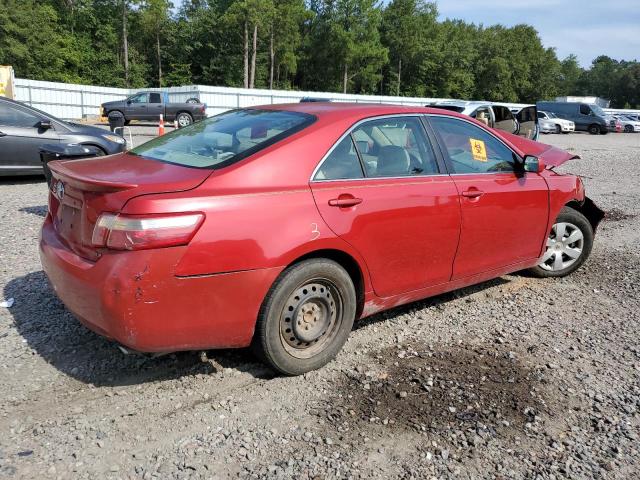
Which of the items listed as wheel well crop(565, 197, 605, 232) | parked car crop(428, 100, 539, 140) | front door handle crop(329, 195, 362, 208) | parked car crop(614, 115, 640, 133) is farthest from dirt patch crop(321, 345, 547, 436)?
parked car crop(614, 115, 640, 133)

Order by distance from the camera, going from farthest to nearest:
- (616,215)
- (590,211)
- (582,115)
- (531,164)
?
(582,115) → (616,215) → (590,211) → (531,164)

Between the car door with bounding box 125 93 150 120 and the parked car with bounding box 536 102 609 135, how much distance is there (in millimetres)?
27173

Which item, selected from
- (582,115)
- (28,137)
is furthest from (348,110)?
(582,115)

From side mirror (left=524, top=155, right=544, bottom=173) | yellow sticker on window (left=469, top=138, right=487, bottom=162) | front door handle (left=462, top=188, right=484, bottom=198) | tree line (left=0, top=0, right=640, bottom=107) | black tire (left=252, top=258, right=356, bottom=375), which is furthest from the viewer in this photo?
tree line (left=0, top=0, right=640, bottom=107)

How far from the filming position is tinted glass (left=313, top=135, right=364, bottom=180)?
3317mm

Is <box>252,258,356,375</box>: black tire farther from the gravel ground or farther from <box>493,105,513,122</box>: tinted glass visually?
<box>493,105,513,122</box>: tinted glass

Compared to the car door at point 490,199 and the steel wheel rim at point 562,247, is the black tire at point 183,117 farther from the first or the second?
the car door at point 490,199

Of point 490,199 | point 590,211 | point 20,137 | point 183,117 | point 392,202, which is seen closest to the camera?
point 392,202

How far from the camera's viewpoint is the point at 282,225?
301cm

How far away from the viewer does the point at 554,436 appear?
289 centimetres

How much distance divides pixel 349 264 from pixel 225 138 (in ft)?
3.79

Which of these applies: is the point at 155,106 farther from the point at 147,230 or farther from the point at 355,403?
the point at 355,403

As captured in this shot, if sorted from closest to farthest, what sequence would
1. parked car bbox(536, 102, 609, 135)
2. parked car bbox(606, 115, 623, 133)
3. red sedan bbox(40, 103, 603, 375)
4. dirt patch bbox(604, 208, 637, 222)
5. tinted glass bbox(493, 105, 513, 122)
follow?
red sedan bbox(40, 103, 603, 375) < dirt patch bbox(604, 208, 637, 222) < tinted glass bbox(493, 105, 513, 122) < parked car bbox(536, 102, 609, 135) < parked car bbox(606, 115, 623, 133)

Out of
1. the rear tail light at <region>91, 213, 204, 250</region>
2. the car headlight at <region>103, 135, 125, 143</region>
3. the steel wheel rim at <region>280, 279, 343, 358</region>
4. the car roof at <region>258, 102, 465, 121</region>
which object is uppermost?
the car roof at <region>258, 102, 465, 121</region>
